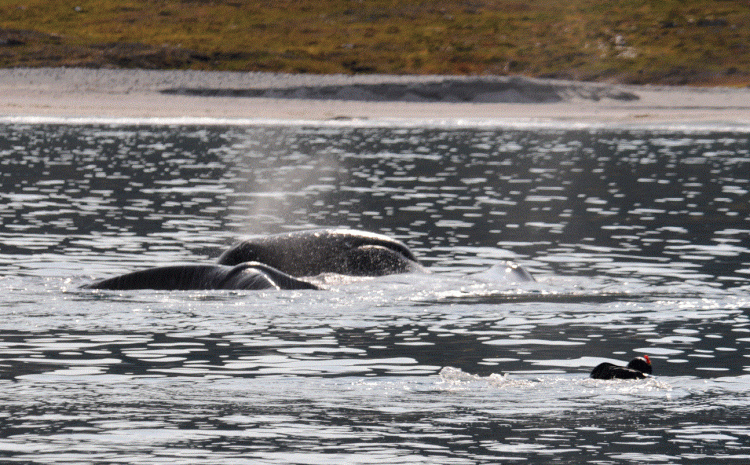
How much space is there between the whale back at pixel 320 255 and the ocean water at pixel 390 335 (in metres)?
0.61

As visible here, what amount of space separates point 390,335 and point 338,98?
65557 mm

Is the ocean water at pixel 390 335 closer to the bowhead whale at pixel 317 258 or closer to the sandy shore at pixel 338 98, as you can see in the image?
the bowhead whale at pixel 317 258

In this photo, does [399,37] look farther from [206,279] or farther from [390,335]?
[390,335]

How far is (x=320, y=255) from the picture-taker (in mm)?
18219

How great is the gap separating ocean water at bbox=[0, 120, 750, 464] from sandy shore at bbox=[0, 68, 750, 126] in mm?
38643

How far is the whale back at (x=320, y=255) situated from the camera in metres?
18.2

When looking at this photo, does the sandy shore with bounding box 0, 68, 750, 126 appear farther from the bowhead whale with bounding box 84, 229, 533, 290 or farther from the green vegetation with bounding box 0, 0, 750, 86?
the bowhead whale with bounding box 84, 229, 533, 290

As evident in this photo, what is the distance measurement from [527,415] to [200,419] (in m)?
2.47

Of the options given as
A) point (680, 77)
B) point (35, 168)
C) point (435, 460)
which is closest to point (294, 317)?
point (435, 460)

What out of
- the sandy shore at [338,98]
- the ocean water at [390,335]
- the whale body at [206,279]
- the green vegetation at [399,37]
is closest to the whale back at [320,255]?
the ocean water at [390,335]

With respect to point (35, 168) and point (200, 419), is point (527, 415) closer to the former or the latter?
point (200, 419)

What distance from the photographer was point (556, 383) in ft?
38.9

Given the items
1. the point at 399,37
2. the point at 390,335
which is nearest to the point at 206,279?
the point at 390,335

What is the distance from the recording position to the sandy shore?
237 ft
